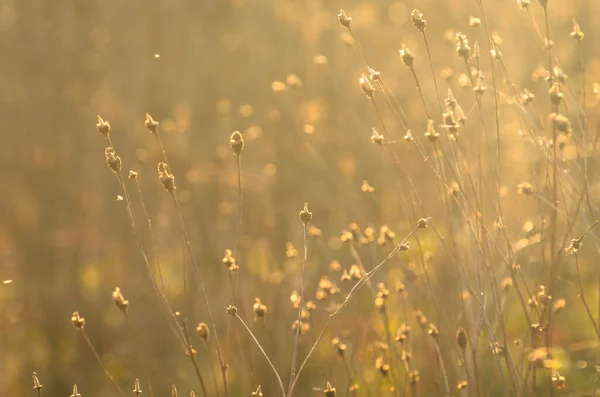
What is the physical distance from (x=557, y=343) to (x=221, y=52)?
2806 millimetres

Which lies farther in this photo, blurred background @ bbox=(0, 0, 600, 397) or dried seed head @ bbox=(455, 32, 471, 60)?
blurred background @ bbox=(0, 0, 600, 397)

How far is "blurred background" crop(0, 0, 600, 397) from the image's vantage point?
145 inches

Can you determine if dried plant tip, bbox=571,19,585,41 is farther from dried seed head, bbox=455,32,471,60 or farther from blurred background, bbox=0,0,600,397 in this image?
blurred background, bbox=0,0,600,397

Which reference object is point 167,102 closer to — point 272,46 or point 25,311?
point 272,46

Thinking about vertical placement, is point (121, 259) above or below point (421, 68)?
below

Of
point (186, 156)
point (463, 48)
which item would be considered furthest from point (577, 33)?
point (186, 156)

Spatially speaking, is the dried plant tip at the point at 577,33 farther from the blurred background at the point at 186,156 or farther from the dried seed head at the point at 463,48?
the blurred background at the point at 186,156

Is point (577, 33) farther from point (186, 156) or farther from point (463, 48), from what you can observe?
point (186, 156)

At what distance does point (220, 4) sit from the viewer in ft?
16.6

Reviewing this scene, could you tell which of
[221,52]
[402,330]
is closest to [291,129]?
[221,52]

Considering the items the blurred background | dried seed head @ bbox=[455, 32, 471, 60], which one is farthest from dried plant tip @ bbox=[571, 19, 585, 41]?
the blurred background

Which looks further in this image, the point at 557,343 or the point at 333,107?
the point at 333,107

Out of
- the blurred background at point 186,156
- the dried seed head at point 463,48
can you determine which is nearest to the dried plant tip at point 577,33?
the dried seed head at point 463,48

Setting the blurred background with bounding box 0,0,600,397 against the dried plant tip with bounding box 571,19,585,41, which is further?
the blurred background with bounding box 0,0,600,397
